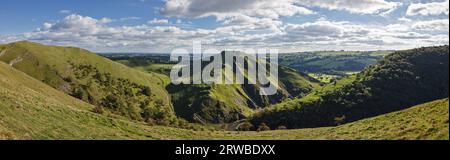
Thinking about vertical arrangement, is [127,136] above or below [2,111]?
below

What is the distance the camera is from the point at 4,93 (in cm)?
5419

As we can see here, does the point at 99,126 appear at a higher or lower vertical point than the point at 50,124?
lower

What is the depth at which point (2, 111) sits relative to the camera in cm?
4350

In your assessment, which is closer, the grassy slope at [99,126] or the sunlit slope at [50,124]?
the grassy slope at [99,126]

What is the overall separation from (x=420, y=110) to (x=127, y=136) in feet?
122

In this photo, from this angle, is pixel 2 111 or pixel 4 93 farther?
pixel 4 93

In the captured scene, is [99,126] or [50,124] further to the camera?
[99,126]

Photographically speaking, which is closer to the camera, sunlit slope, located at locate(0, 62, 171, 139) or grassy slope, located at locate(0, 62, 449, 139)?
grassy slope, located at locate(0, 62, 449, 139)
